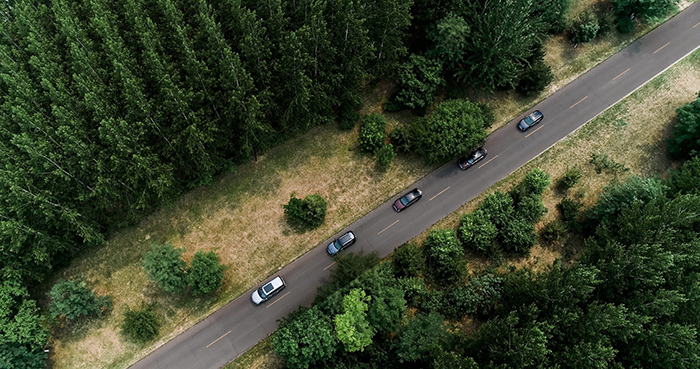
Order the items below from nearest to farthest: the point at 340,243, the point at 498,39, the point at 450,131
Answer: the point at 498,39 → the point at 340,243 → the point at 450,131

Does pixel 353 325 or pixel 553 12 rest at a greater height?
pixel 553 12

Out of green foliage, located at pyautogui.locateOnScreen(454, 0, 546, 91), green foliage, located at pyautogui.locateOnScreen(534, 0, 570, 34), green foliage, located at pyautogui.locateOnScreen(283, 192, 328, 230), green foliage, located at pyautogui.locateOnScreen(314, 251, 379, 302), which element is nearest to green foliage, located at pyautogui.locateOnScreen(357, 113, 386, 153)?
green foliage, located at pyautogui.locateOnScreen(283, 192, 328, 230)

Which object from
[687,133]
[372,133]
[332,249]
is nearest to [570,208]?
[687,133]

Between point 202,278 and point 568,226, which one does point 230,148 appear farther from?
point 568,226

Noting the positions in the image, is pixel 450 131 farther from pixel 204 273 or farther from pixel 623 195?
pixel 204 273

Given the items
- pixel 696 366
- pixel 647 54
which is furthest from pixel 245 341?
pixel 647 54

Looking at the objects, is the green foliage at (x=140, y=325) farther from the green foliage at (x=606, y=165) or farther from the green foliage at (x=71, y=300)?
the green foliage at (x=606, y=165)

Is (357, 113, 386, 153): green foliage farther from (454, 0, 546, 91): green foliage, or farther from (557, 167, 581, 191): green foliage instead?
(557, 167, 581, 191): green foliage
